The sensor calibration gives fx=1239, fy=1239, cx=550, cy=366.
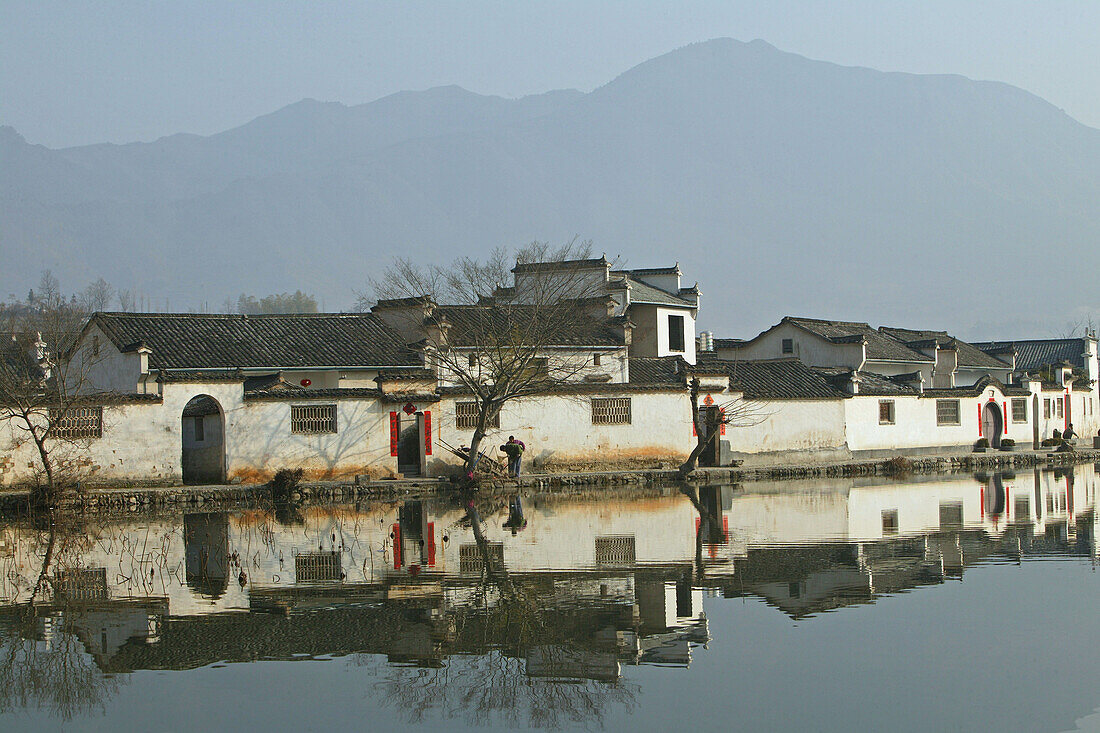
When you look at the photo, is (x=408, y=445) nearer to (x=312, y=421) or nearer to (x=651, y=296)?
(x=312, y=421)

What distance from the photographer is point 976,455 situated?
41000 millimetres

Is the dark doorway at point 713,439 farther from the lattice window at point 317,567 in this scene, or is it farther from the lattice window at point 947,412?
the lattice window at point 317,567

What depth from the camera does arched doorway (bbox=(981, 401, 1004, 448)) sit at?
45250 millimetres

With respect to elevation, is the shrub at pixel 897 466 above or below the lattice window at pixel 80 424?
below

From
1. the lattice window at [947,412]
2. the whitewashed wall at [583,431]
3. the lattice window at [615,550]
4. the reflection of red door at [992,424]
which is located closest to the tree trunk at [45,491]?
the whitewashed wall at [583,431]

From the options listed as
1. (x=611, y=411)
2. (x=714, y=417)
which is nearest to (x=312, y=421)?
(x=611, y=411)

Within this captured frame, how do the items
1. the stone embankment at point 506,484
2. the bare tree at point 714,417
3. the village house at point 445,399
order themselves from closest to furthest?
the stone embankment at point 506,484, the village house at point 445,399, the bare tree at point 714,417

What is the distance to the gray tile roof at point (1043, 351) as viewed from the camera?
59.3 m

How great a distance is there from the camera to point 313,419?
30.2 meters

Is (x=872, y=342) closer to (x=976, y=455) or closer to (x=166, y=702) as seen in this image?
(x=976, y=455)

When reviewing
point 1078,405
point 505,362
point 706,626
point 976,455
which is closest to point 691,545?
point 706,626

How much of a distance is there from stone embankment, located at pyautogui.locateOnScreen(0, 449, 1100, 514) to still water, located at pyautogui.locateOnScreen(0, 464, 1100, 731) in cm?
408

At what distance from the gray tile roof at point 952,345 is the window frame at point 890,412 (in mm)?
11677

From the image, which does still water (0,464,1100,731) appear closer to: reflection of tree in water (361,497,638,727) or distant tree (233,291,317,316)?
reflection of tree in water (361,497,638,727)
